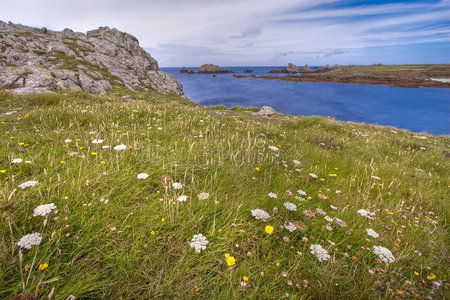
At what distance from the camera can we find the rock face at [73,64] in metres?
24.3

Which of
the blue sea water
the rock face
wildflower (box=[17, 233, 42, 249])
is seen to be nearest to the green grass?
wildflower (box=[17, 233, 42, 249])

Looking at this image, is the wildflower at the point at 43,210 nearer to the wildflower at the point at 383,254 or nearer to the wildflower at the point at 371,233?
the wildflower at the point at 383,254

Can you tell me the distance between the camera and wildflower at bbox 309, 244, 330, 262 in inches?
77.7

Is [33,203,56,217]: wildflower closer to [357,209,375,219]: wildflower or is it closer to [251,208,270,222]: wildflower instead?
[251,208,270,222]: wildflower

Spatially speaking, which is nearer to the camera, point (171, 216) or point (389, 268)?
point (389, 268)

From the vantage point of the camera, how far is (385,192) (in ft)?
12.4

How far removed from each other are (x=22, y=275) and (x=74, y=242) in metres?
0.37

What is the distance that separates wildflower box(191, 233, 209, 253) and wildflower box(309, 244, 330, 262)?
1.12m

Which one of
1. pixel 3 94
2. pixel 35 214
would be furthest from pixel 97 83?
pixel 35 214

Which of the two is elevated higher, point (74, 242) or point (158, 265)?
point (74, 242)

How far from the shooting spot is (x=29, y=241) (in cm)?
163

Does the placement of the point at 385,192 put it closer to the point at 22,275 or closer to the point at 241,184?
the point at 241,184

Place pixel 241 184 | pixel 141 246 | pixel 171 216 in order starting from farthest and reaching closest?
1. pixel 241 184
2. pixel 171 216
3. pixel 141 246

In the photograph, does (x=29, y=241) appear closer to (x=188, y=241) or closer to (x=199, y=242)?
A: (x=188, y=241)
